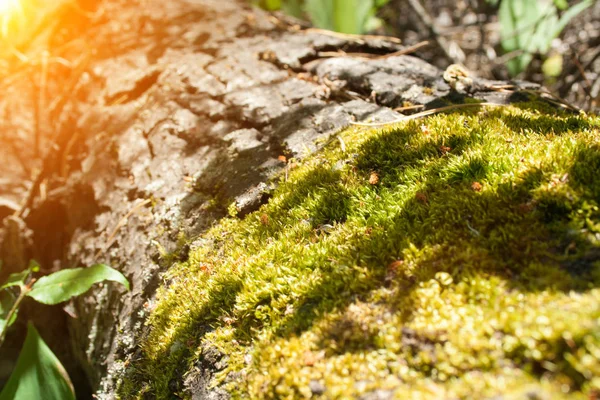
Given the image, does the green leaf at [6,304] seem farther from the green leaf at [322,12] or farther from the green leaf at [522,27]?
the green leaf at [522,27]

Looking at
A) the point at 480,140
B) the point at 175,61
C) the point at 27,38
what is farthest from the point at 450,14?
the point at 27,38

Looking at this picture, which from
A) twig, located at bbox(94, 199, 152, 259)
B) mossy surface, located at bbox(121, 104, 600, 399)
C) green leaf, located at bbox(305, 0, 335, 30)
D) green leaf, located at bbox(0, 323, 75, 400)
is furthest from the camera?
green leaf, located at bbox(305, 0, 335, 30)

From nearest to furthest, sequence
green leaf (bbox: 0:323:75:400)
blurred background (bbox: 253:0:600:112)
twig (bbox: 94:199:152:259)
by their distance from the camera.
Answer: green leaf (bbox: 0:323:75:400)
twig (bbox: 94:199:152:259)
blurred background (bbox: 253:0:600:112)

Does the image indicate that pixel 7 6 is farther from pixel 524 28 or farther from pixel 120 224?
pixel 524 28

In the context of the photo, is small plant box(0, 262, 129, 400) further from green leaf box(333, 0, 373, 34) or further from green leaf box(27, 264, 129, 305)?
green leaf box(333, 0, 373, 34)

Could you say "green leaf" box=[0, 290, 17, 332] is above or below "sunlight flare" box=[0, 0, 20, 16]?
below

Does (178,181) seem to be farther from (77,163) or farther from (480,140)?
(480,140)

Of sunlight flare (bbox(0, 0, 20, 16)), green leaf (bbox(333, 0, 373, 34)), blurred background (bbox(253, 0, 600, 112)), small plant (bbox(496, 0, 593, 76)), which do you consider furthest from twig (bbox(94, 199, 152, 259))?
small plant (bbox(496, 0, 593, 76))
